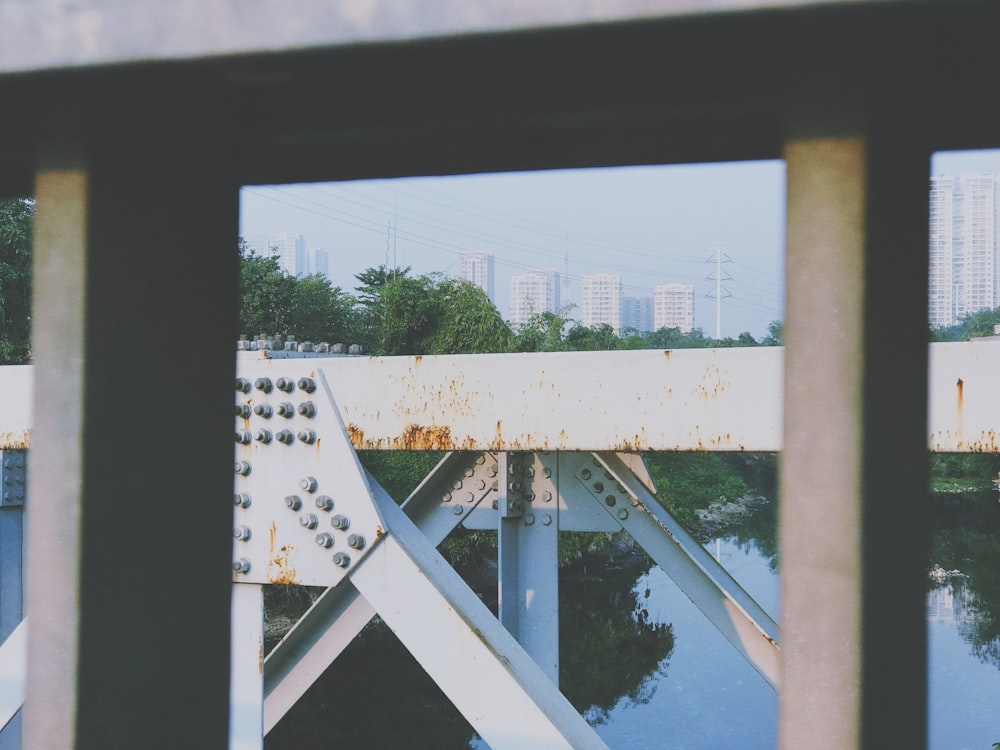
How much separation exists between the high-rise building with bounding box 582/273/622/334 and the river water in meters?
112

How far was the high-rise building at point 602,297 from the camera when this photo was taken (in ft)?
467

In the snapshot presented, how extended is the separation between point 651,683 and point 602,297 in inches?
4926

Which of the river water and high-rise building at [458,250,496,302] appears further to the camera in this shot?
high-rise building at [458,250,496,302]

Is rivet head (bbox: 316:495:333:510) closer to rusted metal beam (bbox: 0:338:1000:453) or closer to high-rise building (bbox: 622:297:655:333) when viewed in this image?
rusted metal beam (bbox: 0:338:1000:453)

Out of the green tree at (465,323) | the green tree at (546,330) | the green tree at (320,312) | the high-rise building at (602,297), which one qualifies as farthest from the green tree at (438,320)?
the high-rise building at (602,297)

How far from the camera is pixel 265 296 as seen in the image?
3756cm

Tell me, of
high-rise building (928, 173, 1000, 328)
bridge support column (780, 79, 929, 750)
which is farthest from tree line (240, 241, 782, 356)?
high-rise building (928, 173, 1000, 328)

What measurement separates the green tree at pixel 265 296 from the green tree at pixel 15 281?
8993 mm

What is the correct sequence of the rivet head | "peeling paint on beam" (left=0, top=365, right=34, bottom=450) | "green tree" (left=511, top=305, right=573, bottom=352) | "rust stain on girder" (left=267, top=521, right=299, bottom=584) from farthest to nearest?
1. "green tree" (left=511, top=305, right=573, bottom=352)
2. "peeling paint on beam" (left=0, top=365, right=34, bottom=450)
3. "rust stain on girder" (left=267, top=521, right=299, bottom=584)
4. the rivet head

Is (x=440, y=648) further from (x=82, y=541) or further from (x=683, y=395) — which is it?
(x=82, y=541)

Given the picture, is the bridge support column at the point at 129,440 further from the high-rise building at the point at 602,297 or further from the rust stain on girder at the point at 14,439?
the high-rise building at the point at 602,297

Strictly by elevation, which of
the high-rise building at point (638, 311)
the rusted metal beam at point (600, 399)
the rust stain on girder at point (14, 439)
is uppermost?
the high-rise building at point (638, 311)

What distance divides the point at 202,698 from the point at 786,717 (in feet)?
2.49

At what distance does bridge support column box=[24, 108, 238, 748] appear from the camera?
125 cm
